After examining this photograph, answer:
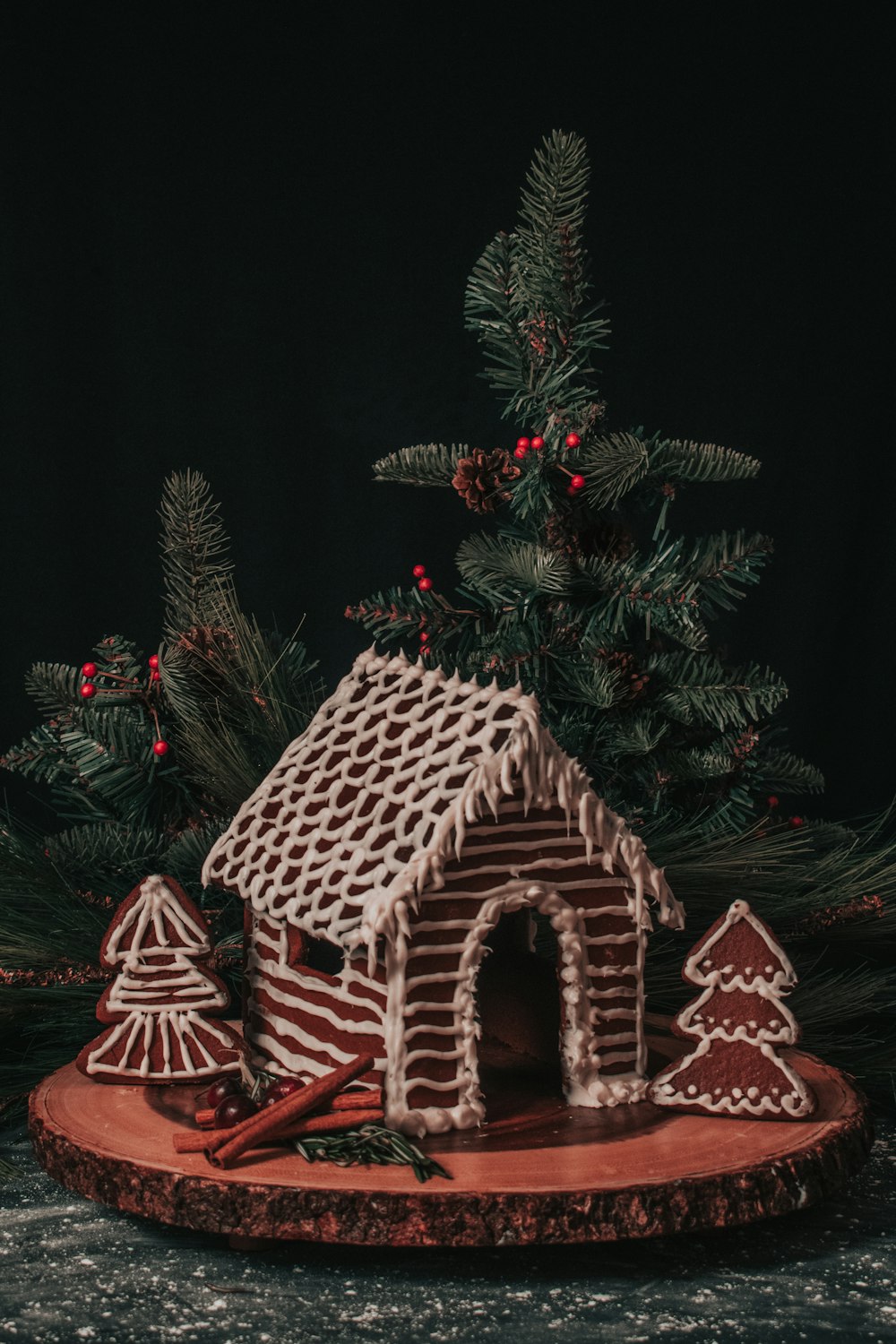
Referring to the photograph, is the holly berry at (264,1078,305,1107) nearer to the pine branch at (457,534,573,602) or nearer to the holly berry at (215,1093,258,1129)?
the holly berry at (215,1093,258,1129)

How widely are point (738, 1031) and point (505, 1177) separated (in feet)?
0.94

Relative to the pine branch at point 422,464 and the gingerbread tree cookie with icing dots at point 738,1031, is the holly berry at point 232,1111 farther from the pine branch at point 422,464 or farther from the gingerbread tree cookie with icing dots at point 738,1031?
the pine branch at point 422,464

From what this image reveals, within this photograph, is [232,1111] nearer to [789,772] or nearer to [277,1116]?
[277,1116]

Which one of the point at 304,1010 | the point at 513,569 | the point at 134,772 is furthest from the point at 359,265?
the point at 304,1010

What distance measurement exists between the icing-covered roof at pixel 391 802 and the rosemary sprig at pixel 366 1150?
0.53ft

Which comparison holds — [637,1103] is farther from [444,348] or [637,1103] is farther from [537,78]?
[537,78]

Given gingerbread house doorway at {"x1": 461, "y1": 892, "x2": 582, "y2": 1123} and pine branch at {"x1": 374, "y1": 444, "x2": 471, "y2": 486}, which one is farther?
pine branch at {"x1": 374, "y1": 444, "x2": 471, "y2": 486}

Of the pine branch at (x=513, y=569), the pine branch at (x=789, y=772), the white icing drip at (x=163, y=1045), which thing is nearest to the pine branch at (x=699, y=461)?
the pine branch at (x=513, y=569)

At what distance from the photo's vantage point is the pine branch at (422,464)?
1.93 metres

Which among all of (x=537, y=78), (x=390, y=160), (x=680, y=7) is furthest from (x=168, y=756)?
(x=680, y=7)

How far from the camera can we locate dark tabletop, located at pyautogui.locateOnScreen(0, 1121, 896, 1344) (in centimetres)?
122

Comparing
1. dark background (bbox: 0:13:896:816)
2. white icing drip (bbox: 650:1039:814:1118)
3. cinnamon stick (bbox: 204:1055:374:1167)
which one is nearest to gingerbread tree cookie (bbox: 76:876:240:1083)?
cinnamon stick (bbox: 204:1055:374:1167)

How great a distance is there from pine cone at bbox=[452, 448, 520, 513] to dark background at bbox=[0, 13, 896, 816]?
591 millimetres

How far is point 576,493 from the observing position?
186 cm
